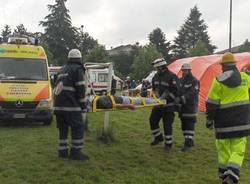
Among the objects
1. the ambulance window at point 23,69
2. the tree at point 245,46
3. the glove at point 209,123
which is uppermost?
the tree at point 245,46

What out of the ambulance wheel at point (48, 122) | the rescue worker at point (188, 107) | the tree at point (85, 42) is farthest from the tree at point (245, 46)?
the rescue worker at point (188, 107)

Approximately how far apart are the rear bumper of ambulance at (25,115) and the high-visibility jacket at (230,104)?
7.25m

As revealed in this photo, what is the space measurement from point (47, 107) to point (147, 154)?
4.58 metres

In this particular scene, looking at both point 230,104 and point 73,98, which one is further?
point 73,98

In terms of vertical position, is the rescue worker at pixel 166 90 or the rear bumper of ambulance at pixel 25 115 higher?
the rescue worker at pixel 166 90

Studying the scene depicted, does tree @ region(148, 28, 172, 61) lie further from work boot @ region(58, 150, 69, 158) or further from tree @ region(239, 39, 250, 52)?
work boot @ region(58, 150, 69, 158)

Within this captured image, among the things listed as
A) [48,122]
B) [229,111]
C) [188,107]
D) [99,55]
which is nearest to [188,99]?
[188,107]

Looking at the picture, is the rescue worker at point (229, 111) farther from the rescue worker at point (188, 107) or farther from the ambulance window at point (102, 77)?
the ambulance window at point (102, 77)

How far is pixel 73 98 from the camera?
9.08 metres

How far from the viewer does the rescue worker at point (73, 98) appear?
9.02 m

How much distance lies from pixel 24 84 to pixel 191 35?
75.4 metres

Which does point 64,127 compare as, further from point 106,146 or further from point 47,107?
point 47,107

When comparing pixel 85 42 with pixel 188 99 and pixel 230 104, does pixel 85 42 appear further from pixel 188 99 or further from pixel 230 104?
pixel 230 104

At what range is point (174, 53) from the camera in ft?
269
